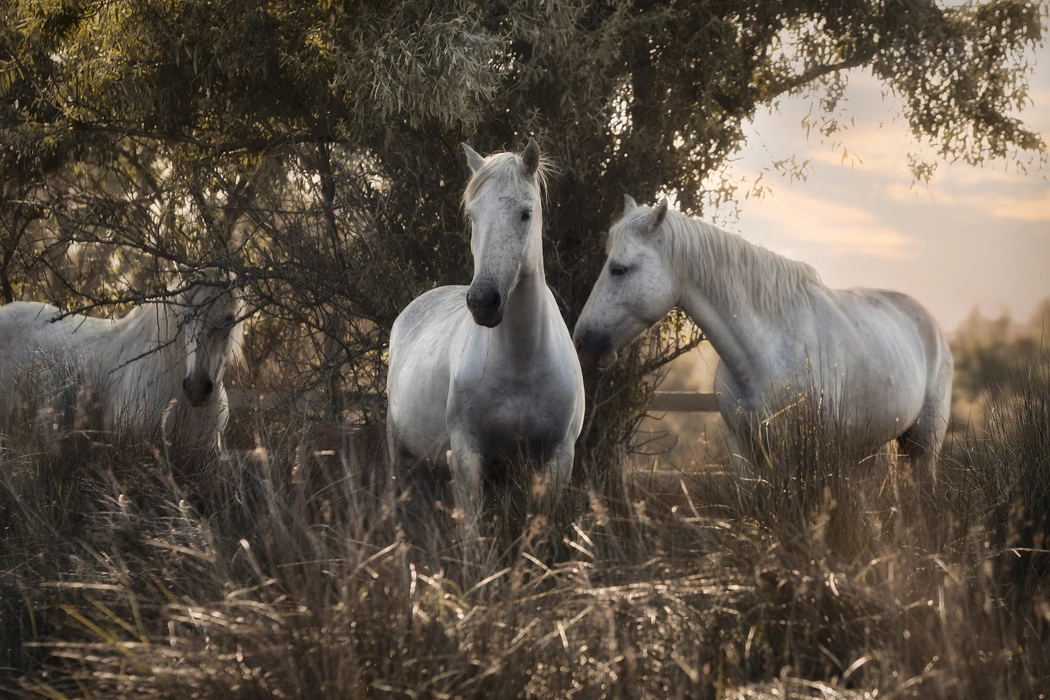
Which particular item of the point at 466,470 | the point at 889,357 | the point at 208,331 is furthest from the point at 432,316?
the point at 889,357

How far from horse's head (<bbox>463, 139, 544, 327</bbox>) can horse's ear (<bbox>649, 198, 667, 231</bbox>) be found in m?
0.98

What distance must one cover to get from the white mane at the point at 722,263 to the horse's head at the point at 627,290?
5cm

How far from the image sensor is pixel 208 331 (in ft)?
18.5

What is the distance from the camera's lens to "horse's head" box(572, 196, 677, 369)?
477 centimetres

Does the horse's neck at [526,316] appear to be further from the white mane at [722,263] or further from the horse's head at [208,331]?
the horse's head at [208,331]

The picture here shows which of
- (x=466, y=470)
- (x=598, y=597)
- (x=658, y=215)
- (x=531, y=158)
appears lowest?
(x=598, y=597)

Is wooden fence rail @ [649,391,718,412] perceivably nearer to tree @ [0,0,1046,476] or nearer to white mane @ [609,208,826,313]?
tree @ [0,0,1046,476]

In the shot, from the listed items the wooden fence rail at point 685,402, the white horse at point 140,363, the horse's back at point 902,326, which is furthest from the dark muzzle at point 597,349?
the wooden fence rail at point 685,402

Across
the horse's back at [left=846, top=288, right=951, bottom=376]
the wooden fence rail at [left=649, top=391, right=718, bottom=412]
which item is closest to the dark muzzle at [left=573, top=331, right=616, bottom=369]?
the horse's back at [left=846, top=288, right=951, bottom=376]

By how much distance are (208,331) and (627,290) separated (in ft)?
8.54

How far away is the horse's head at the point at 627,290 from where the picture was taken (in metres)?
4.77

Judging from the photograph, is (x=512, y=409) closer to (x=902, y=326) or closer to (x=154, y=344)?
(x=902, y=326)

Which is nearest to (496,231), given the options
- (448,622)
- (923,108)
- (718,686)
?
(448,622)

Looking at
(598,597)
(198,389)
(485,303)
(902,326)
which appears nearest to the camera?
(598,597)
